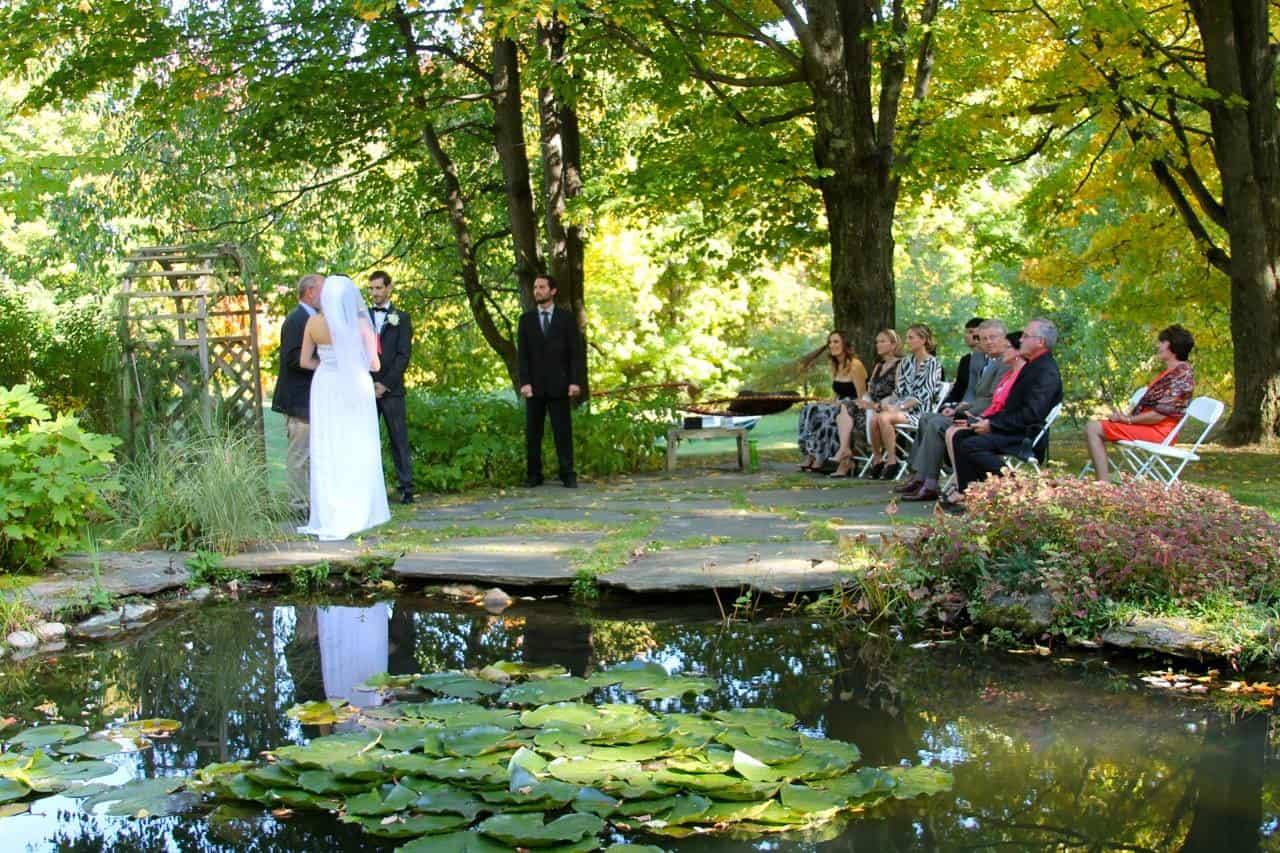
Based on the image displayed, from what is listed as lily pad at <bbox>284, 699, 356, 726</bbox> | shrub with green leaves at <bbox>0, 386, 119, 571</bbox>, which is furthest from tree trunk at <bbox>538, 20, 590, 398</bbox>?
lily pad at <bbox>284, 699, 356, 726</bbox>

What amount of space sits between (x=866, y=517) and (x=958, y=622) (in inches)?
94.0

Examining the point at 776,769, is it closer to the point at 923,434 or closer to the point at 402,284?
the point at 923,434

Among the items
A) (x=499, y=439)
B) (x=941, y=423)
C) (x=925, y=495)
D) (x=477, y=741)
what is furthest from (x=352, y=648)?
(x=499, y=439)

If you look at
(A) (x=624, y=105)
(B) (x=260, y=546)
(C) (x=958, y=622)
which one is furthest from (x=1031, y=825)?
(A) (x=624, y=105)

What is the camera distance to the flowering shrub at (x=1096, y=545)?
6.17 meters

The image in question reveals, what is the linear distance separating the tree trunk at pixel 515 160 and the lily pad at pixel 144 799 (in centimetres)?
1066

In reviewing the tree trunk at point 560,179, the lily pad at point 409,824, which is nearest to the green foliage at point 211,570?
the lily pad at point 409,824

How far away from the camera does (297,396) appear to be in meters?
9.80

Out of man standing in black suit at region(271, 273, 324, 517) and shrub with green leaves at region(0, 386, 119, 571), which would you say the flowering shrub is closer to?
shrub with green leaves at region(0, 386, 119, 571)

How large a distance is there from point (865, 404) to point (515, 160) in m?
5.16

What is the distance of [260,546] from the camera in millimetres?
8617

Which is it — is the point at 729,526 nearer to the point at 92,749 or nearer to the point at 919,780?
the point at 919,780

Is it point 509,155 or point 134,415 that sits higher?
point 509,155

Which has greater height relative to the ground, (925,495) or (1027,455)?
(1027,455)
